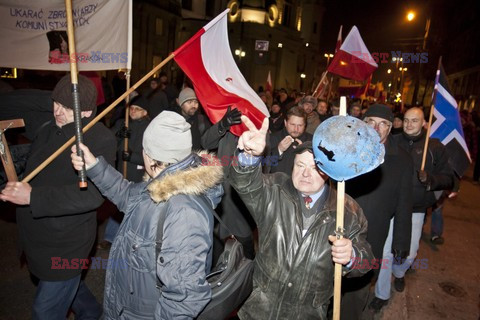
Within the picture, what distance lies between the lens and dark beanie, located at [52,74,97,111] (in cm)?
274

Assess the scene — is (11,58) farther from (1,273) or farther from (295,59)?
(295,59)

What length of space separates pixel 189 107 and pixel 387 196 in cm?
323

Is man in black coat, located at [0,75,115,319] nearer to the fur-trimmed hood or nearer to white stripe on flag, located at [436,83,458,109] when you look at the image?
the fur-trimmed hood

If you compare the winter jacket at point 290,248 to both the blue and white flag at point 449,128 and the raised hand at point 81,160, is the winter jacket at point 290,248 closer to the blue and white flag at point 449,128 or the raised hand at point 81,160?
the raised hand at point 81,160

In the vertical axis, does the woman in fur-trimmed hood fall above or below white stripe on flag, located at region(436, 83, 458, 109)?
below

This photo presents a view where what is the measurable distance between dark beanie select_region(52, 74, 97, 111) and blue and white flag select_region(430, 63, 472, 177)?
468 centimetres


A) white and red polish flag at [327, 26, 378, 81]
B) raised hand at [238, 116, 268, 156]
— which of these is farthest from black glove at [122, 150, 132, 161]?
white and red polish flag at [327, 26, 378, 81]

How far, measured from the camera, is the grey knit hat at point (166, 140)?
231cm

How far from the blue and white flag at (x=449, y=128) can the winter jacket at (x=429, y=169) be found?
174 mm

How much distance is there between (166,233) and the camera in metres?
2.06

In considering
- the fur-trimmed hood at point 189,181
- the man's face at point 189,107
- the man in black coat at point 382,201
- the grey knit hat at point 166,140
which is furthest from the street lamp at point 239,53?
the fur-trimmed hood at point 189,181

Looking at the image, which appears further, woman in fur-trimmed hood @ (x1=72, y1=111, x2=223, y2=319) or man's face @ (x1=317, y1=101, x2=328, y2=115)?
man's face @ (x1=317, y1=101, x2=328, y2=115)

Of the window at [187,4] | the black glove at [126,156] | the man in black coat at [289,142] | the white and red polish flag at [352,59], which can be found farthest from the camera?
the window at [187,4]

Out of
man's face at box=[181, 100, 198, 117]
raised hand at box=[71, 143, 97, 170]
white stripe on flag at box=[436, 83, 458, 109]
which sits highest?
white stripe on flag at box=[436, 83, 458, 109]
